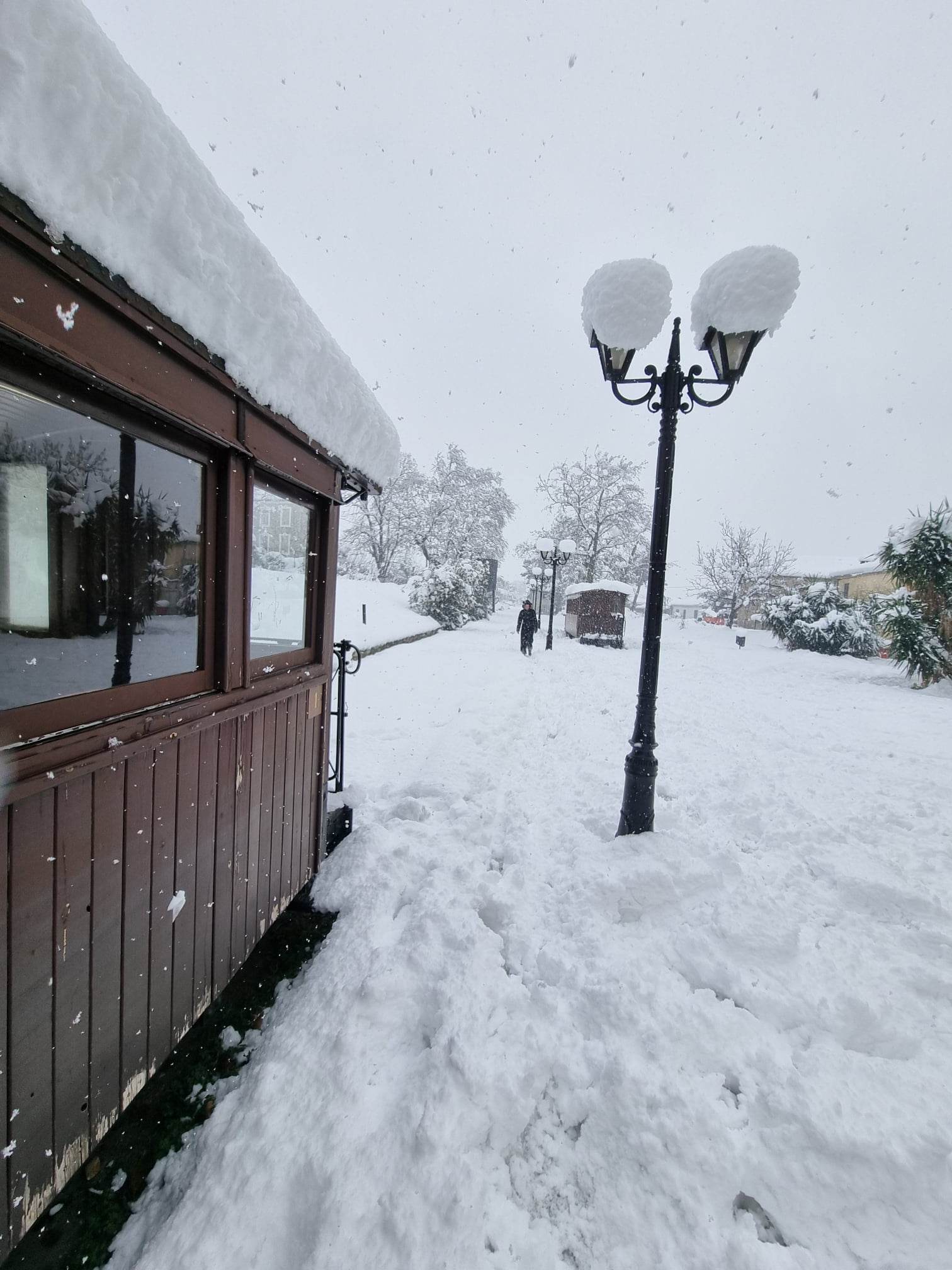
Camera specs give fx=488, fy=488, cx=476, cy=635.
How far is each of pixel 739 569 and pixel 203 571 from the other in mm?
37040

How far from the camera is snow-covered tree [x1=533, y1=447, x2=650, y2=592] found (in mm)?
33000

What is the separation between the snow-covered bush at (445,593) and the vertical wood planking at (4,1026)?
20.1 meters

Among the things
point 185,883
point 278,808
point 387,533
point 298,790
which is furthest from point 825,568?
point 185,883

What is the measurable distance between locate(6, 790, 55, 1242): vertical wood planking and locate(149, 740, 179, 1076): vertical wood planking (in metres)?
0.38

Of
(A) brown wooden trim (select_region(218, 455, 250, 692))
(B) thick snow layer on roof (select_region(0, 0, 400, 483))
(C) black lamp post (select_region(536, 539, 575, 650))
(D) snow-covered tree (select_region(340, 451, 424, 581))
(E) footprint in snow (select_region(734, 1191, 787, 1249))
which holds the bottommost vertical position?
(E) footprint in snow (select_region(734, 1191, 787, 1249))

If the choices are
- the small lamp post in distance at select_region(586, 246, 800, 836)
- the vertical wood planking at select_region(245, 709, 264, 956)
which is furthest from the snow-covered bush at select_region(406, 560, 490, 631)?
the vertical wood planking at select_region(245, 709, 264, 956)

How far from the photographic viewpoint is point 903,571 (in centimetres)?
1200

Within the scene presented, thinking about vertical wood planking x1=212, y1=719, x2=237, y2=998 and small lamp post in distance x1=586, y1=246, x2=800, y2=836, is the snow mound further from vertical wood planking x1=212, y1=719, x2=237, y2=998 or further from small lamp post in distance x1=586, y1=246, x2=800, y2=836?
vertical wood planking x1=212, y1=719, x2=237, y2=998

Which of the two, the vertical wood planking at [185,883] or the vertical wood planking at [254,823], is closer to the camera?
the vertical wood planking at [185,883]

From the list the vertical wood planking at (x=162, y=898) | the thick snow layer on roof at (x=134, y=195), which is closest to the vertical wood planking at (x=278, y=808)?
the vertical wood planking at (x=162, y=898)

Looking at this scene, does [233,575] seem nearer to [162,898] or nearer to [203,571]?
[203,571]

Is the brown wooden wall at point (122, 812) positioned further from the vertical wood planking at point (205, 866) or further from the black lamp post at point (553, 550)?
the black lamp post at point (553, 550)

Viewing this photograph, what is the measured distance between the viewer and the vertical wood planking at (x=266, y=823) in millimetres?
2518

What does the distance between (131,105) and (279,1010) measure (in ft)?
10.9
